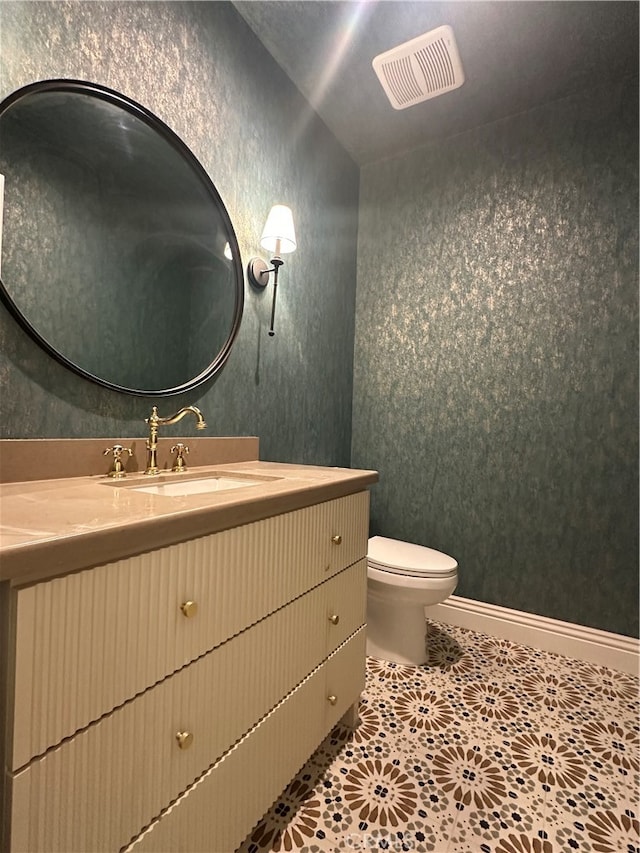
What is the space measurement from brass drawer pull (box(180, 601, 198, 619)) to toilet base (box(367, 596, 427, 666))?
4.14 feet

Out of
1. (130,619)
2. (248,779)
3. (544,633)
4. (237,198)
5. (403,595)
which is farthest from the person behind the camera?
(544,633)

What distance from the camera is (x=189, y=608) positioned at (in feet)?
2.38

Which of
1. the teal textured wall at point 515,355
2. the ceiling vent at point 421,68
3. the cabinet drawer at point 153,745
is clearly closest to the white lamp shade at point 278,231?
the ceiling vent at point 421,68

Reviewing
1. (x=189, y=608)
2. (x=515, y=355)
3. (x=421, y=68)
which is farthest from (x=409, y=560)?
(x=421, y=68)

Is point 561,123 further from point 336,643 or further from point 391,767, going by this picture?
point 391,767

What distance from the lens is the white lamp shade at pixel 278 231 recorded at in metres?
1.63

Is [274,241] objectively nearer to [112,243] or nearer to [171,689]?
[112,243]

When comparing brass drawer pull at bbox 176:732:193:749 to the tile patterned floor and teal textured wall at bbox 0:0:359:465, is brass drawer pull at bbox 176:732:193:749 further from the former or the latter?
teal textured wall at bbox 0:0:359:465

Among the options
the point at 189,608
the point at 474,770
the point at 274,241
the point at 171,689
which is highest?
the point at 274,241

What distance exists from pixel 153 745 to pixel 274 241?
163 cm

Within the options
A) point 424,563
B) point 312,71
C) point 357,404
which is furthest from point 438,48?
point 424,563

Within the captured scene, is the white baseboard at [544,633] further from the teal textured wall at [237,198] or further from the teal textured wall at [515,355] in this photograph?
the teal textured wall at [237,198]

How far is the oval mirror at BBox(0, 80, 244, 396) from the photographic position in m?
1.00

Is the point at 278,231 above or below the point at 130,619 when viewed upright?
above
